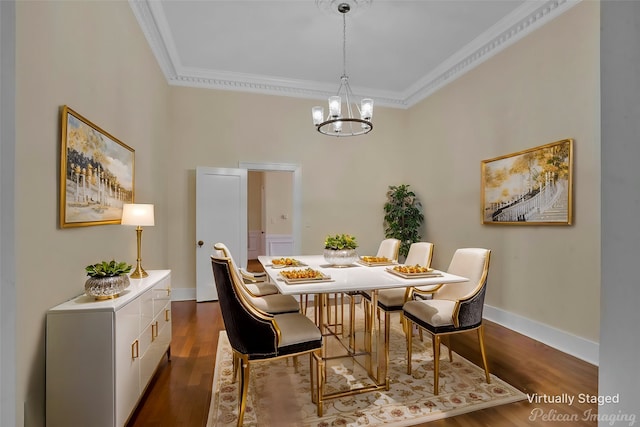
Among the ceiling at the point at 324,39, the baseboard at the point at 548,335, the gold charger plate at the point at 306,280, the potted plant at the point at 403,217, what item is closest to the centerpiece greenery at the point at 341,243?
the gold charger plate at the point at 306,280

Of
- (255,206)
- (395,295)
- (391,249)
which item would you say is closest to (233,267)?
(395,295)

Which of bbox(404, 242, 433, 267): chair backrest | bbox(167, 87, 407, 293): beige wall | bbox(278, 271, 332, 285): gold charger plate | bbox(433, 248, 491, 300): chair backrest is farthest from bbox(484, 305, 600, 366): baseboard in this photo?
bbox(278, 271, 332, 285): gold charger plate

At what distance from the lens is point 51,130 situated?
5.76ft

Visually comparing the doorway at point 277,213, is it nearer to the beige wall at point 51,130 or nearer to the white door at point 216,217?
the white door at point 216,217

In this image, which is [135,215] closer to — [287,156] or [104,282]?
[104,282]

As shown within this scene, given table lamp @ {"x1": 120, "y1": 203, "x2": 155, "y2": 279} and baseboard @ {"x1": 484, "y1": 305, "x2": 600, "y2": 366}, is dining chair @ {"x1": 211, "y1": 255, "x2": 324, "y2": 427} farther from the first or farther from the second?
Answer: baseboard @ {"x1": 484, "y1": 305, "x2": 600, "y2": 366}

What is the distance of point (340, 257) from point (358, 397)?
1.12m

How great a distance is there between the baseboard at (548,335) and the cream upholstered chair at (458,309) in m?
1.13

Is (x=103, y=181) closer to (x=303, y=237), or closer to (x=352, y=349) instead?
(x=352, y=349)

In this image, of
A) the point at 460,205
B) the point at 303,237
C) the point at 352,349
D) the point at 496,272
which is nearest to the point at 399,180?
the point at 460,205

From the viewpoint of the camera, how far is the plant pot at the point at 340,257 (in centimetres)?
289

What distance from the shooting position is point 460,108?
4391 mm

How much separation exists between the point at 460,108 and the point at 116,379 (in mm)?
4691

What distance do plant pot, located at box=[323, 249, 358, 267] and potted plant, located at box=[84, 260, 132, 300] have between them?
1.63 meters
